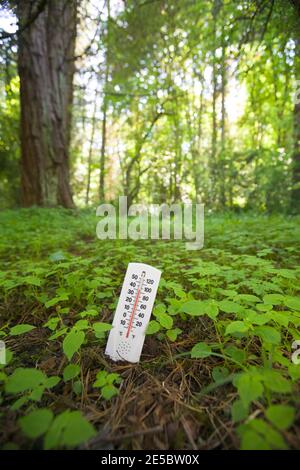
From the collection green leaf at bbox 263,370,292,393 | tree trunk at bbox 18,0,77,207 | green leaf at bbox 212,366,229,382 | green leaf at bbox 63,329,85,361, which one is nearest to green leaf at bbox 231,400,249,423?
green leaf at bbox 263,370,292,393

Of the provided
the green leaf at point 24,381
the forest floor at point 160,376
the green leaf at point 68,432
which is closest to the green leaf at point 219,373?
the forest floor at point 160,376

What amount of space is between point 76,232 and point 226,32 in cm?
334

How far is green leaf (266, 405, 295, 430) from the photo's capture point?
27.4 inches

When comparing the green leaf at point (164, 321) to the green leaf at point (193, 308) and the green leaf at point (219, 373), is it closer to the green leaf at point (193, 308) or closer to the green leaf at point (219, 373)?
the green leaf at point (193, 308)

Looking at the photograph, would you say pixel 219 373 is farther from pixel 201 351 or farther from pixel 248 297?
pixel 248 297

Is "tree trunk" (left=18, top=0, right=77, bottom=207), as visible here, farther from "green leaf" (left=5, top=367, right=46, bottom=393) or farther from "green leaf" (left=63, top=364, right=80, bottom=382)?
"green leaf" (left=5, top=367, right=46, bottom=393)

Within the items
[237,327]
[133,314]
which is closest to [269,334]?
[237,327]

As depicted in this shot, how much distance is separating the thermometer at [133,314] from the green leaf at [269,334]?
1.64 ft

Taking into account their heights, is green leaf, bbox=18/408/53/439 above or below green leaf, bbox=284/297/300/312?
below

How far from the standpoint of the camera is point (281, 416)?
72 cm

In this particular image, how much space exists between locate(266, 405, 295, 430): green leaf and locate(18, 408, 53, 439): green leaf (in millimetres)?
627

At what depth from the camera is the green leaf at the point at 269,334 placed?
1.00 metres
